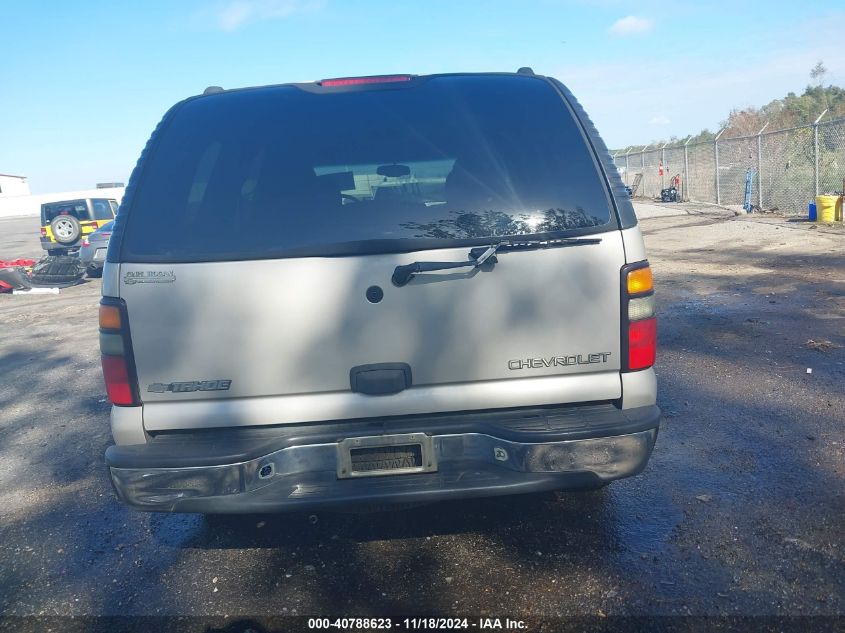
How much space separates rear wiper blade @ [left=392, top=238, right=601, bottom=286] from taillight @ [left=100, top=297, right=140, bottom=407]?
108cm

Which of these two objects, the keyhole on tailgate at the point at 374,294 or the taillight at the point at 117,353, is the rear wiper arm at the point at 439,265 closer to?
the keyhole on tailgate at the point at 374,294

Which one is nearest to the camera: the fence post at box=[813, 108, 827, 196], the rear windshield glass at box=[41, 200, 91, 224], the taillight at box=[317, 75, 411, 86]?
the taillight at box=[317, 75, 411, 86]

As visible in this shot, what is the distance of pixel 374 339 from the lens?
2.74 m

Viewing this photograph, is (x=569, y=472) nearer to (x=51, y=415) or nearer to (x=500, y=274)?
(x=500, y=274)

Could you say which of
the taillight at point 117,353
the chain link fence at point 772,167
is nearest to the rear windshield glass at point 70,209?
the chain link fence at point 772,167

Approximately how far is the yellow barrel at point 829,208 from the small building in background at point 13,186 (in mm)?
87106

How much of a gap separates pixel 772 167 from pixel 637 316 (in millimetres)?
18653

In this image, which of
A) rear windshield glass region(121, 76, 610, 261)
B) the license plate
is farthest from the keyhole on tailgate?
the license plate

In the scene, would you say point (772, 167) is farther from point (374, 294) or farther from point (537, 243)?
point (374, 294)

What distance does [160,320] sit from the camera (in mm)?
2701

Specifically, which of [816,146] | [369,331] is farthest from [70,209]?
[369,331]

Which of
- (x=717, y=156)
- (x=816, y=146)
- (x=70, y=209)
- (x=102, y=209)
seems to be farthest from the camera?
(x=717, y=156)

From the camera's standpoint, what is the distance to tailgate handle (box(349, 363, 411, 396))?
9.04 feet

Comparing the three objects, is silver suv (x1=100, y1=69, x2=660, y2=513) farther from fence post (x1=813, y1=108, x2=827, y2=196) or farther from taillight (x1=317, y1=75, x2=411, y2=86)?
fence post (x1=813, y1=108, x2=827, y2=196)
